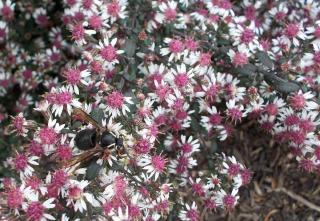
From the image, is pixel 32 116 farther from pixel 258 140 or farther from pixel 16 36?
pixel 258 140

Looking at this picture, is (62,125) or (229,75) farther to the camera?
(229,75)

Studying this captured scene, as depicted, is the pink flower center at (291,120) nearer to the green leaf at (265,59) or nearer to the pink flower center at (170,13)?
the green leaf at (265,59)

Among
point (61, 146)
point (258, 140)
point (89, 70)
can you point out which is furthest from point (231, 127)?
point (61, 146)

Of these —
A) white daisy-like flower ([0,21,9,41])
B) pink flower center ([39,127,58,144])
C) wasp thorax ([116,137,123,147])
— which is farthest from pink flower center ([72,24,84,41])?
wasp thorax ([116,137,123,147])

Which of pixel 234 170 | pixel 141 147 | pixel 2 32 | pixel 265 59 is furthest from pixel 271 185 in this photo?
pixel 2 32

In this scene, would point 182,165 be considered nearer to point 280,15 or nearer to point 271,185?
point 271,185

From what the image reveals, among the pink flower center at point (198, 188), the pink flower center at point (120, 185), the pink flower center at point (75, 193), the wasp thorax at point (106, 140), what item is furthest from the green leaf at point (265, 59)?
the pink flower center at point (75, 193)

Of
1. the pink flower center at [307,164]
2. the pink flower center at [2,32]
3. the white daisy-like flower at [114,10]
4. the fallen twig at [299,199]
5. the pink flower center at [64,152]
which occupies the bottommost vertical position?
the fallen twig at [299,199]
